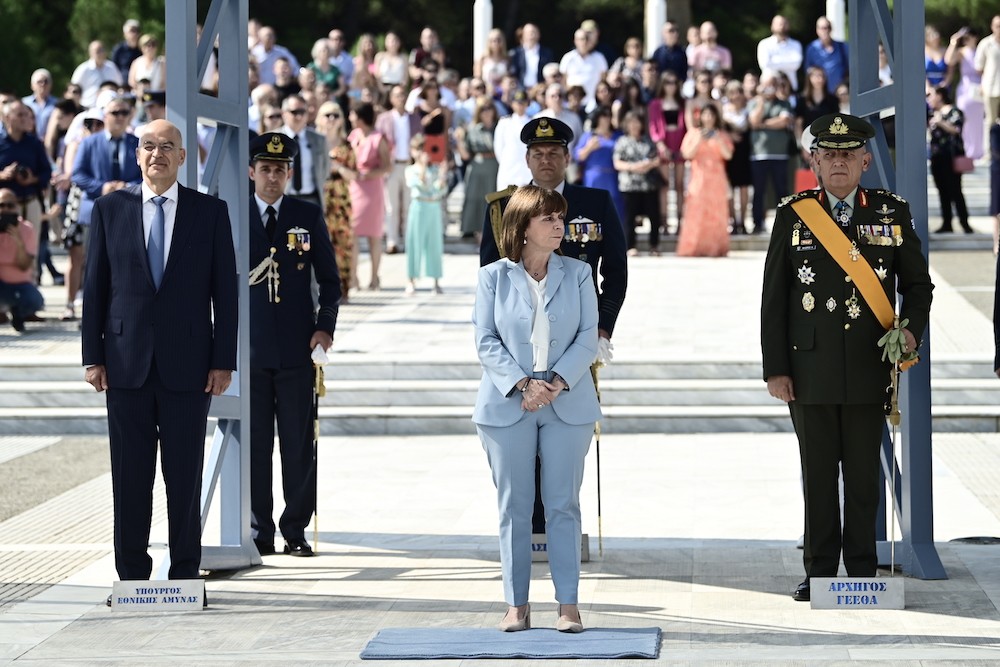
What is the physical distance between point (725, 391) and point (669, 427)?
1.92ft

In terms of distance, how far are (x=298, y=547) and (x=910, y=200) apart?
3424 millimetres

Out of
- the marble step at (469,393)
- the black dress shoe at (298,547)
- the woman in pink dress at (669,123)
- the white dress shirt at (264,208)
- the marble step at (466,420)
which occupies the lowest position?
the black dress shoe at (298,547)

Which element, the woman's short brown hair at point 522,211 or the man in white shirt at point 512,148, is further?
the man in white shirt at point 512,148

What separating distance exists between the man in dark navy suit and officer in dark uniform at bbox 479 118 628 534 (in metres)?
1.39

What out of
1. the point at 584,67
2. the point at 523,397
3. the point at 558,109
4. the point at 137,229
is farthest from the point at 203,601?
the point at 584,67

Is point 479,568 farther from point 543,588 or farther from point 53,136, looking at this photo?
point 53,136

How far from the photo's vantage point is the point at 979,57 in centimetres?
2609

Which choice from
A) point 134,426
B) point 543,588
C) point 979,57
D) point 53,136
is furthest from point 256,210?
point 979,57

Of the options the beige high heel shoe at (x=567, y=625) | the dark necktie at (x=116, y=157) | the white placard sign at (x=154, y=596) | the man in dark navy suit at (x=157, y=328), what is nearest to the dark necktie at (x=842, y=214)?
the beige high heel shoe at (x=567, y=625)

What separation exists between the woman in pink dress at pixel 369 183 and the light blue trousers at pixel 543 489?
Result: 12.3 metres

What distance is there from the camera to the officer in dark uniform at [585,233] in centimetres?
866

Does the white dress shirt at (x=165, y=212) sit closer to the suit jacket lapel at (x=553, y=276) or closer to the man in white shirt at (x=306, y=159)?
the suit jacket lapel at (x=553, y=276)

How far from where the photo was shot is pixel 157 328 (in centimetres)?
771

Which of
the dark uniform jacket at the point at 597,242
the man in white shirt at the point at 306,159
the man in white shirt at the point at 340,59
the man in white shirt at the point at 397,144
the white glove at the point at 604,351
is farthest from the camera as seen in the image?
the man in white shirt at the point at 340,59
